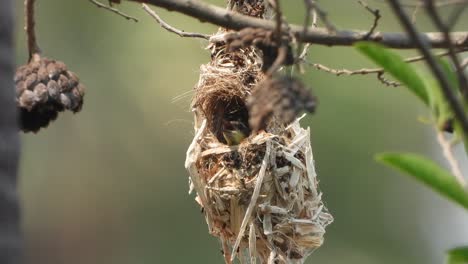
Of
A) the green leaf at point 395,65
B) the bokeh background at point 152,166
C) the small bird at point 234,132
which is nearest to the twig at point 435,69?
the green leaf at point 395,65

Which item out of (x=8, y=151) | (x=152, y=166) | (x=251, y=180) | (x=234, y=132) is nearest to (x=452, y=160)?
(x=8, y=151)

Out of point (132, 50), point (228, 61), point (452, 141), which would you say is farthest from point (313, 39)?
point (132, 50)

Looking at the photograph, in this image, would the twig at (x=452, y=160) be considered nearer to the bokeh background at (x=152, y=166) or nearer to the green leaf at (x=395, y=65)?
the green leaf at (x=395, y=65)

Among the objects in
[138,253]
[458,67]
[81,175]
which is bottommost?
[138,253]

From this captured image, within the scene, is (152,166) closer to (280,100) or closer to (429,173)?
(280,100)

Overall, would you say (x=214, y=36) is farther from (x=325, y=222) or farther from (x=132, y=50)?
(x=132, y=50)

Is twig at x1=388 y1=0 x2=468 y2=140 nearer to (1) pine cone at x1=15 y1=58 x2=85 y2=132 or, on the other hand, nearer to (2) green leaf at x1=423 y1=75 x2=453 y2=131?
(2) green leaf at x1=423 y1=75 x2=453 y2=131
